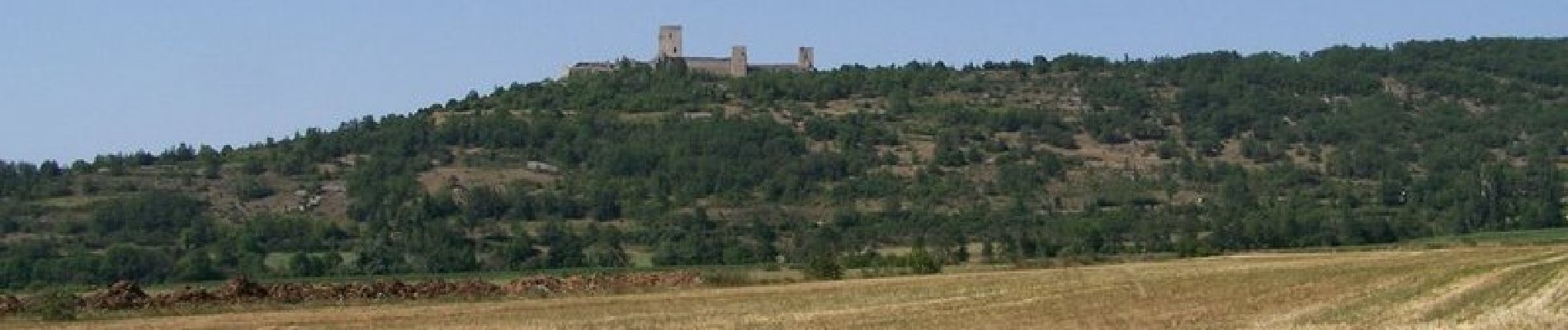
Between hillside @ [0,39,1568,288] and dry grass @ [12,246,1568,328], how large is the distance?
47.8m

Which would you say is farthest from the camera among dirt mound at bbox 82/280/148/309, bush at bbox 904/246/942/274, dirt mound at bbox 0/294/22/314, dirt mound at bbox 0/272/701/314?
bush at bbox 904/246/942/274

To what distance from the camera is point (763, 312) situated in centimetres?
5131

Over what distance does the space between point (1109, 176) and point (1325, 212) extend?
87.7 ft

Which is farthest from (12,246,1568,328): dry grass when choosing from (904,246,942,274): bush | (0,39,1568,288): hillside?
(0,39,1568,288): hillside

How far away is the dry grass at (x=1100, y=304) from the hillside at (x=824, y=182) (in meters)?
47.8

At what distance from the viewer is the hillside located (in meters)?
133

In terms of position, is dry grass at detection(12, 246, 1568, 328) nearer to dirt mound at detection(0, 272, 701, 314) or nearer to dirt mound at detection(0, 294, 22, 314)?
dirt mound at detection(0, 272, 701, 314)

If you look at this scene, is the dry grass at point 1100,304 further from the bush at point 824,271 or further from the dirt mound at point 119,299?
the bush at point 824,271

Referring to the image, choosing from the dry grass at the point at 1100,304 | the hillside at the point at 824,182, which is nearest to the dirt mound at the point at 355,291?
the dry grass at the point at 1100,304

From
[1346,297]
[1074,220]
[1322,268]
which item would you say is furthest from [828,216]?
[1346,297]

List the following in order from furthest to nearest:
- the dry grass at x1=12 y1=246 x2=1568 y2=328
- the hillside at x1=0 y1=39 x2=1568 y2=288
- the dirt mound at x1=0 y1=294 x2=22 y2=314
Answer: the hillside at x1=0 y1=39 x2=1568 y2=288
the dirt mound at x1=0 y1=294 x2=22 y2=314
the dry grass at x1=12 y1=246 x2=1568 y2=328

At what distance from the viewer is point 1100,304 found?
1925 inches

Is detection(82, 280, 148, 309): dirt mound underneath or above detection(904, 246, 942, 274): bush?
above

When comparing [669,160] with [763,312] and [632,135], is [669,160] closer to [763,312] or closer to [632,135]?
[632,135]
